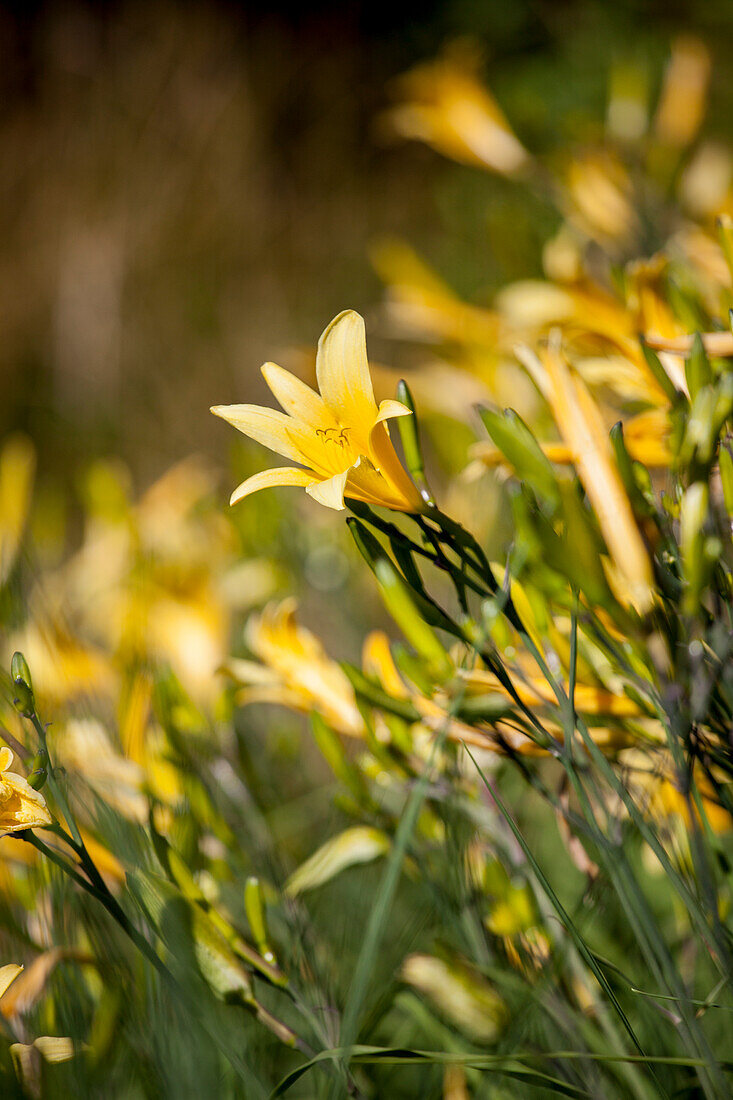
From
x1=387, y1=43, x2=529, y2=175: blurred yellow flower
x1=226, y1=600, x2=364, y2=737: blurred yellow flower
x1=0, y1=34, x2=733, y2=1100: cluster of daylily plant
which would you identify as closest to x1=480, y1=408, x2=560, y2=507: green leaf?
x1=0, y1=34, x2=733, y2=1100: cluster of daylily plant

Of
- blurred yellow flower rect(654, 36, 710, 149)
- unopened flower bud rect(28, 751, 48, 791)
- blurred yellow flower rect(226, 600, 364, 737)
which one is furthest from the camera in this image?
blurred yellow flower rect(654, 36, 710, 149)

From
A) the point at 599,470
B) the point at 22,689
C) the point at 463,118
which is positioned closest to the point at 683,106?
the point at 463,118

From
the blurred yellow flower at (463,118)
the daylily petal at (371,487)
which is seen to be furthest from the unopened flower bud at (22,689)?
the blurred yellow flower at (463,118)

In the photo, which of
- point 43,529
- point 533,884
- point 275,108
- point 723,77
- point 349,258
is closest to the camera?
point 533,884

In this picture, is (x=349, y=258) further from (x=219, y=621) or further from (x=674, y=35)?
(x=219, y=621)

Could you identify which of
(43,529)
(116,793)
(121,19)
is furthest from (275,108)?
(116,793)

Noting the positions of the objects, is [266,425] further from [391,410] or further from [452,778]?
[452,778]

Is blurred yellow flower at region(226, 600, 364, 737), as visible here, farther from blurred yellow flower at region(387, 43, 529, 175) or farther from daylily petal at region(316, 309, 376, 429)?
blurred yellow flower at region(387, 43, 529, 175)
